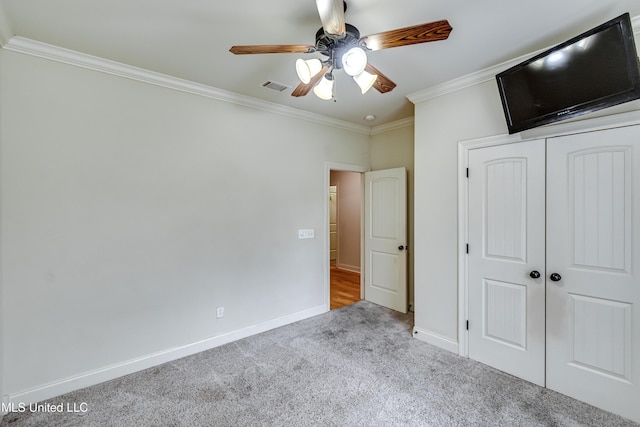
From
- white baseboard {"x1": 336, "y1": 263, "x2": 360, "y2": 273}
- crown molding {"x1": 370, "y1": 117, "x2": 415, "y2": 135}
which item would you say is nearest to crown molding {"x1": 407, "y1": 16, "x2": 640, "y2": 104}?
crown molding {"x1": 370, "y1": 117, "x2": 415, "y2": 135}

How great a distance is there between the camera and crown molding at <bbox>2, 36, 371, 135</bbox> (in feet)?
6.77

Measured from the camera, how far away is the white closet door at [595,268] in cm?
188

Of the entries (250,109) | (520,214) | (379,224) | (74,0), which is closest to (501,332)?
(520,214)

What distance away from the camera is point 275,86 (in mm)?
2830

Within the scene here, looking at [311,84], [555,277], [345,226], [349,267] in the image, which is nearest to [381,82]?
[311,84]

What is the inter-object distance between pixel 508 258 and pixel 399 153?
2074 millimetres

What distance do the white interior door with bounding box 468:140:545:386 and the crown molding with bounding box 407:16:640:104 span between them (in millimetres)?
641

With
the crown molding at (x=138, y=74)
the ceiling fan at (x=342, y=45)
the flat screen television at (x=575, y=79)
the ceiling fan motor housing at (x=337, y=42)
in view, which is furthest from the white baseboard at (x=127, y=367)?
the flat screen television at (x=575, y=79)

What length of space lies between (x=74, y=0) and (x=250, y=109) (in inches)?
65.1

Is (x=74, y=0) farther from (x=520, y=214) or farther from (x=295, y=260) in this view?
(x=520, y=214)

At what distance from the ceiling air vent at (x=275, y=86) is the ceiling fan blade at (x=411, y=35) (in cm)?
139

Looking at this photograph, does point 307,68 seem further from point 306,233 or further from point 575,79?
point 306,233

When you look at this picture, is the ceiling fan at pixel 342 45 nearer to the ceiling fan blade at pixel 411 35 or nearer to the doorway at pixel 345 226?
the ceiling fan blade at pixel 411 35

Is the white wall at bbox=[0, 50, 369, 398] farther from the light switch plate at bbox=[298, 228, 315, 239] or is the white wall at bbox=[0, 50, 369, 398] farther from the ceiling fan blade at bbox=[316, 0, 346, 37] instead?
the ceiling fan blade at bbox=[316, 0, 346, 37]
